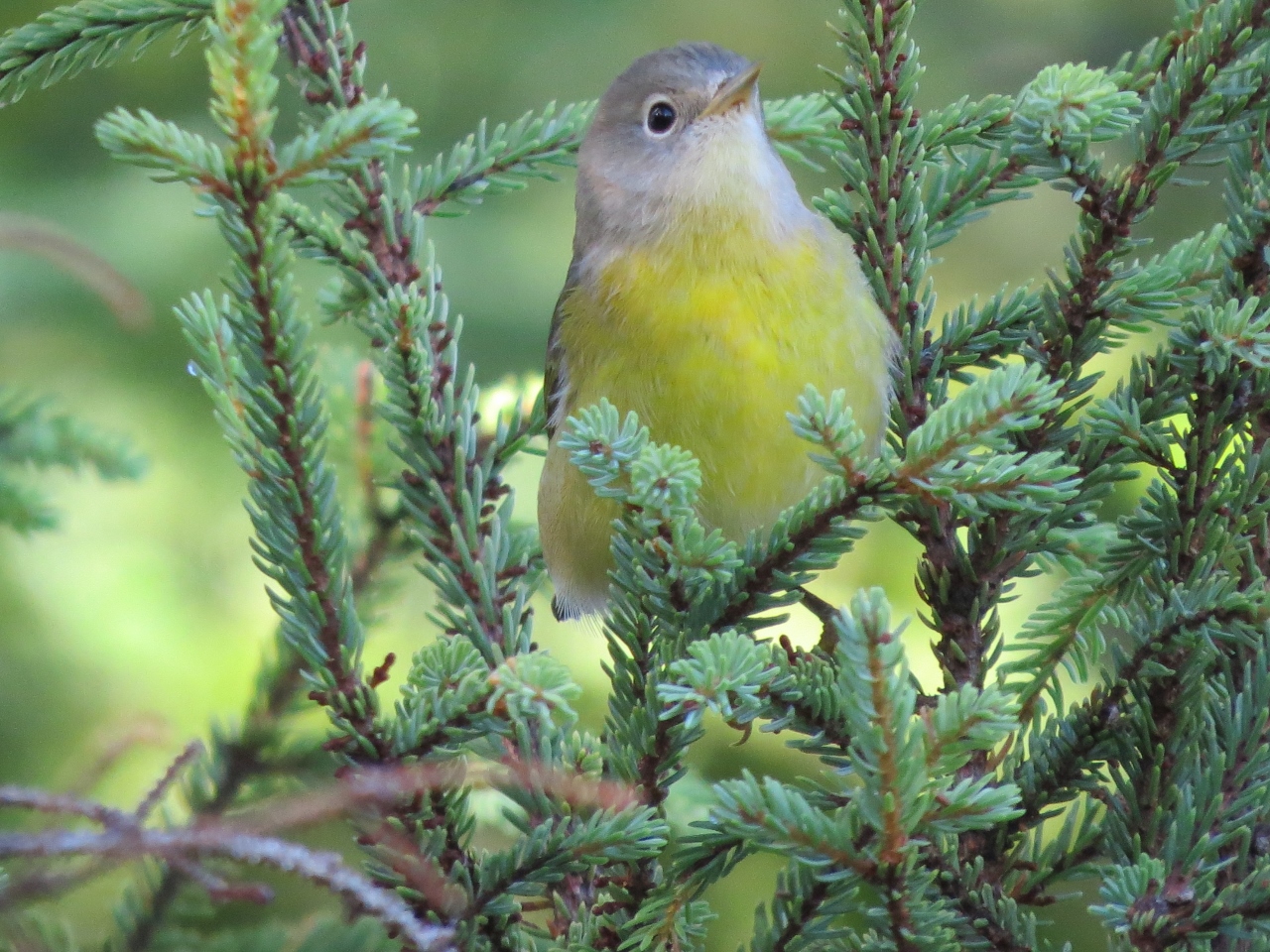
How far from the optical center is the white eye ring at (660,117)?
3.56 m

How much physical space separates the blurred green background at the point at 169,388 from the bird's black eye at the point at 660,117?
107 cm

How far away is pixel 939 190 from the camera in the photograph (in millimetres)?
2562

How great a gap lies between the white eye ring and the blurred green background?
3.51 feet

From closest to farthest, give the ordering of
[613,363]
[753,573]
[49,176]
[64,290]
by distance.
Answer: [753,573] < [613,363] < [64,290] < [49,176]

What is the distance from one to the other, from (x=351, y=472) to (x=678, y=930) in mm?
1691

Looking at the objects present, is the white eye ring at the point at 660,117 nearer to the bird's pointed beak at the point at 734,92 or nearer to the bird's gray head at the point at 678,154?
the bird's gray head at the point at 678,154

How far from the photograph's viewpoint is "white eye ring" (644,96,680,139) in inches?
140

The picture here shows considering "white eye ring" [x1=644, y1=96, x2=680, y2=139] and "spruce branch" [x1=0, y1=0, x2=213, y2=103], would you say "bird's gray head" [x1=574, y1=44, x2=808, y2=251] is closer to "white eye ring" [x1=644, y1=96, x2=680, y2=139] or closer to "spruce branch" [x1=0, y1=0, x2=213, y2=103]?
"white eye ring" [x1=644, y1=96, x2=680, y2=139]

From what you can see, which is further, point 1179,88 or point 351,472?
point 351,472

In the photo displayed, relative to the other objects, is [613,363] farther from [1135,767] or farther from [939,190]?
[1135,767]

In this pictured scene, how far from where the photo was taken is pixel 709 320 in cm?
289

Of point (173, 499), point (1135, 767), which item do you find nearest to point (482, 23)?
point (173, 499)

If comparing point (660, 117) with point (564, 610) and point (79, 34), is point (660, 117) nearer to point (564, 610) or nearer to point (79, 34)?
point (564, 610)

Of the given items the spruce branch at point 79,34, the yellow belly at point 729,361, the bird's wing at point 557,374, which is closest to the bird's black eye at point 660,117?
the bird's wing at point 557,374
